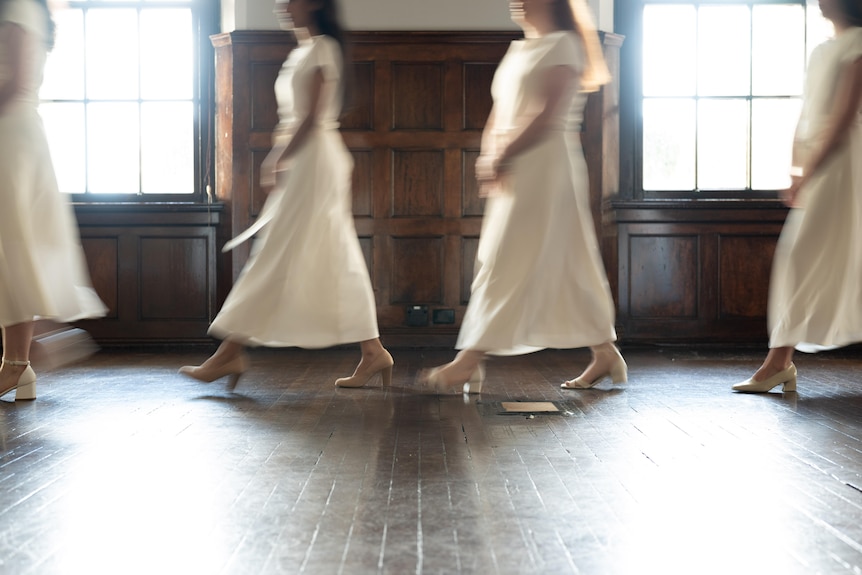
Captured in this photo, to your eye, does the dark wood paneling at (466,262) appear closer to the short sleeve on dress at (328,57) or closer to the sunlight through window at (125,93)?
the sunlight through window at (125,93)

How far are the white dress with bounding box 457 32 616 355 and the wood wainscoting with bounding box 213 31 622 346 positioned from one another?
87.0 inches

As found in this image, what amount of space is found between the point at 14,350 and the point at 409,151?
2945 mm

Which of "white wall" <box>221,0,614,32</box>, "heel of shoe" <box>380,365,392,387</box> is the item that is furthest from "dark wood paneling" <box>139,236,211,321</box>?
"heel of shoe" <box>380,365,392,387</box>

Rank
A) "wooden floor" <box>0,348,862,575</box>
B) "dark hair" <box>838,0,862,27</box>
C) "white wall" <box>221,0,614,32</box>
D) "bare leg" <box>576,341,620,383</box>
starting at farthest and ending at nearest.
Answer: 1. "white wall" <box>221,0,614,32</box>
2. "bare leg" <box>576,341,620,383</box>
3. "dark hair" <box>838,0,862,27</box>
4. "wooden floor" <box>0,348,862,575</box>

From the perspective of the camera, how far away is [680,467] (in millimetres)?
2279

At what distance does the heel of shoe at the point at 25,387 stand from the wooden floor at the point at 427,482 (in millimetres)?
102

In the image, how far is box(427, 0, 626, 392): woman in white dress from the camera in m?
3.47

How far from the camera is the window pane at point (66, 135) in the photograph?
607cm

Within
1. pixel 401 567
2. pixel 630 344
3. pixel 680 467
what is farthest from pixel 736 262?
pixel 401 567

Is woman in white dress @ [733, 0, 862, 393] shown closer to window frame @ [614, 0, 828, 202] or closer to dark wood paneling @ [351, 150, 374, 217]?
window frame @ [614, 0, 828, 202]

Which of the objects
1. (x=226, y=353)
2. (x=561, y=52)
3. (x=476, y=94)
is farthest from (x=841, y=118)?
(x=476, y=94)

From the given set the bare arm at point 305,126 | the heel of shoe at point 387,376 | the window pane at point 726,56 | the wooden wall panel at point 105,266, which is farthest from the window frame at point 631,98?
the wooden wall panel at point 105,266

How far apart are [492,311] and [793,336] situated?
1144mm

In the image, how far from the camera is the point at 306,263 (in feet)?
12.3
